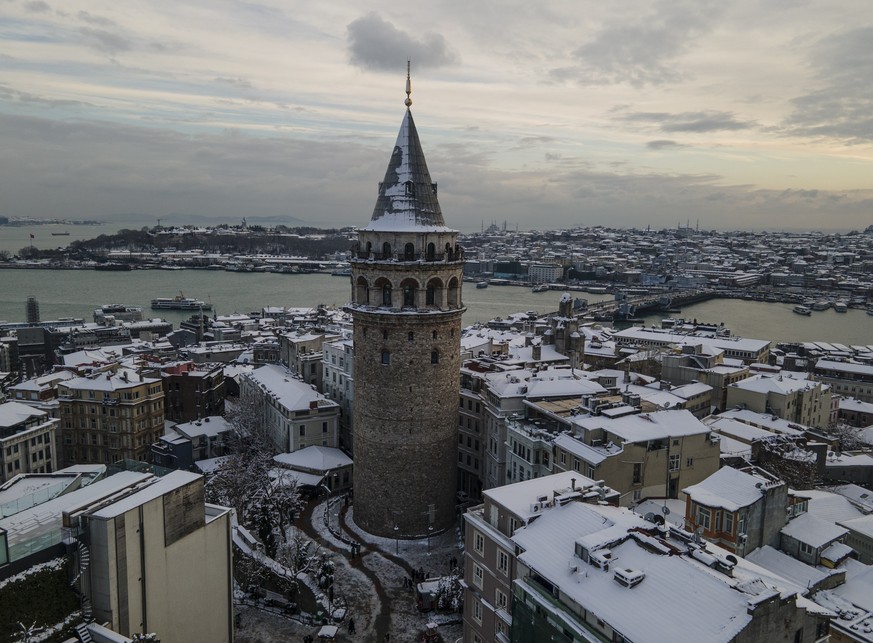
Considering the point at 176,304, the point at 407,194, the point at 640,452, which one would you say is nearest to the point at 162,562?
the point at 407,194

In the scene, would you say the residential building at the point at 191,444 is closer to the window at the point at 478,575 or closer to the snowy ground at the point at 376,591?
the snowy ground at the point at 376,591

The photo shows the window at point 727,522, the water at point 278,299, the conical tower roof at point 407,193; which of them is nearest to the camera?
the window at point 727,522

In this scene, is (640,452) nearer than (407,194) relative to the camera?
Yes

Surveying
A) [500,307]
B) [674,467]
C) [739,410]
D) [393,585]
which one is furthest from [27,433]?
[500,307]

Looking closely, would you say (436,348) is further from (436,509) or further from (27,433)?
(27,433)

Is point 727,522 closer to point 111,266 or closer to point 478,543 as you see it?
point 478,543

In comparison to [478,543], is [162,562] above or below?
above

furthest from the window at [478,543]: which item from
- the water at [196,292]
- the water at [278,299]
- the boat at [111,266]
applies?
the boat at [111,266]
